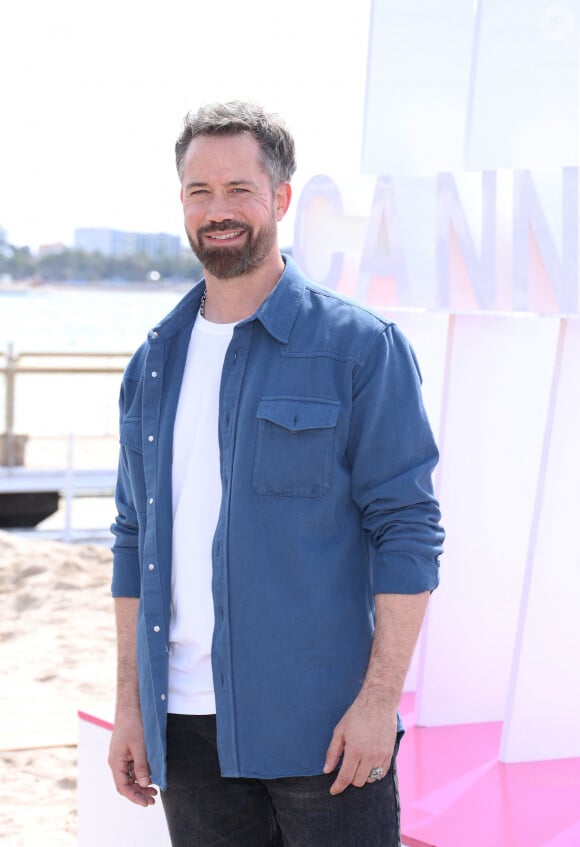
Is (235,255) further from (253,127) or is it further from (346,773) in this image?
(346,773)

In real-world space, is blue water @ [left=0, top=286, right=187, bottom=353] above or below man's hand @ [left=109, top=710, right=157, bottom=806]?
below

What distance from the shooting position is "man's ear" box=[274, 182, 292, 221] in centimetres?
185

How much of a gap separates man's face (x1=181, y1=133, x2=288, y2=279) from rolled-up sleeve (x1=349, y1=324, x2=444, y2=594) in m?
0.28

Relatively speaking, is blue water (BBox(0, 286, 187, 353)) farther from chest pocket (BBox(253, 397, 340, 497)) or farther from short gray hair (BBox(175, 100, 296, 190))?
chest pocket (BBox(253, 397, 340, 497))

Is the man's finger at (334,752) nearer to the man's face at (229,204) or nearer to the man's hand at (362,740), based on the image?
the man's hand at (362,740)

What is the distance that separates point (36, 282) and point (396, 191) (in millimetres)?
50027

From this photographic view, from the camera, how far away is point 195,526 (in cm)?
179

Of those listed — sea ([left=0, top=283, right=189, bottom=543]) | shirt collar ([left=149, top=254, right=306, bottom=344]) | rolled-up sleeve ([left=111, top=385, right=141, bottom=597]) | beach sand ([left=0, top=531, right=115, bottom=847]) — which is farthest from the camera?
sea ([left=0, top=283, right=189, bottom=543])

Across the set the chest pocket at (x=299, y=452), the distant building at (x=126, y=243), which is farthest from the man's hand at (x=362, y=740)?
the distant building at (x=126, y=243)

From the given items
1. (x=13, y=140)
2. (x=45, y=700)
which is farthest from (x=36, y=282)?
(x=45, y=700)

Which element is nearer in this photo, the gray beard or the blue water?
the gray beard

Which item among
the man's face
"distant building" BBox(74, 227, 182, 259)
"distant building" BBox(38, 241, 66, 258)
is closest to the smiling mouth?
the man's face

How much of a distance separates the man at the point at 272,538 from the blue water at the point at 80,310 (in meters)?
33.1

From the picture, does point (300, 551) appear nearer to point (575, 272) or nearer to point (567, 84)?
point (575, 272)
